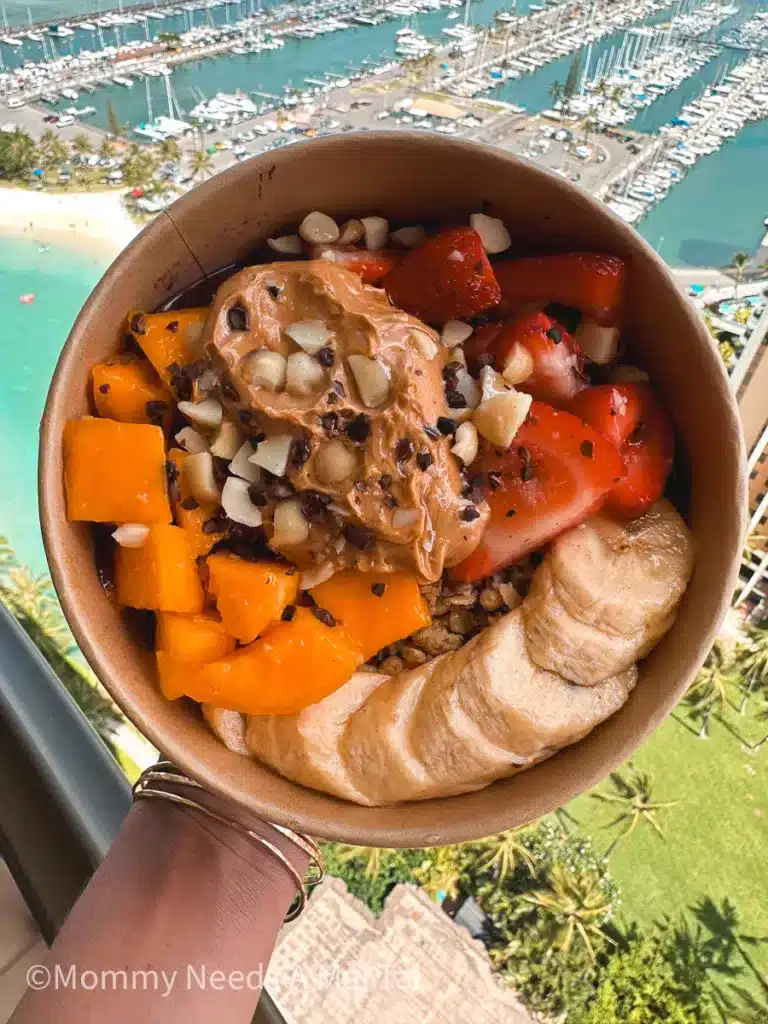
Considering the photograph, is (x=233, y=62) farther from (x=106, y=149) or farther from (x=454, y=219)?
(x=454, y=219)

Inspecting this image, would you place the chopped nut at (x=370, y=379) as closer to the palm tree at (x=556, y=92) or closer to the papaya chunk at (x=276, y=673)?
the papaya chunk at (x=276, y=673)

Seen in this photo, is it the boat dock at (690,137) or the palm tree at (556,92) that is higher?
the palm tree at (556,92)

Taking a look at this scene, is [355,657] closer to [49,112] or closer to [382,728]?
[382,728]

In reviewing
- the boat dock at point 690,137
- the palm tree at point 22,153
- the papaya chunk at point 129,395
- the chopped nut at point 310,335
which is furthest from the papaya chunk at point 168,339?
the palm tree at point 22,153

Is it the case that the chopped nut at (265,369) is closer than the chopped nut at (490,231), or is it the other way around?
the chopped nut at (265,369)

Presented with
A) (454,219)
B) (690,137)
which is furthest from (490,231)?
(690,137)

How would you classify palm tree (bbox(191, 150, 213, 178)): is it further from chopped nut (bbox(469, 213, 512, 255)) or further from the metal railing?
chopped nut (bbox(469, 213, 512, 255))

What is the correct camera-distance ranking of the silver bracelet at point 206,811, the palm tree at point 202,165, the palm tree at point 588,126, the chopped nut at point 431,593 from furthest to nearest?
the palm tree at point 202,165, the palm tree at point 588,126, the silver bracelet at point 206,811, the chopped nut at point 431,593
